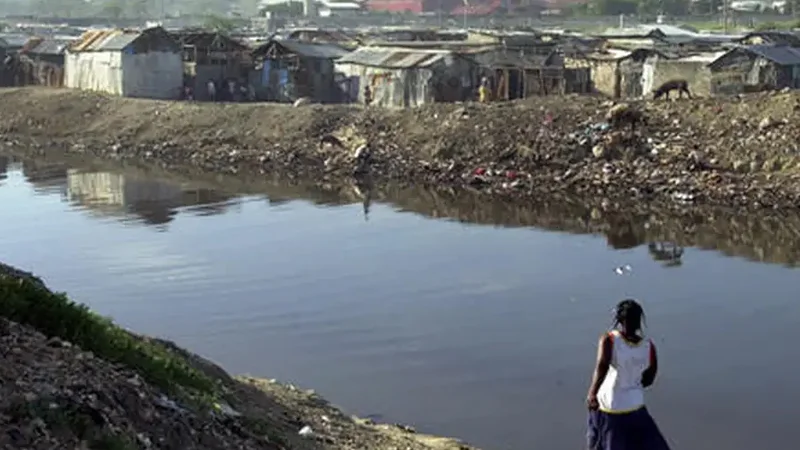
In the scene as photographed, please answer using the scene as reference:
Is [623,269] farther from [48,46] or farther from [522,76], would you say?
[48,46]

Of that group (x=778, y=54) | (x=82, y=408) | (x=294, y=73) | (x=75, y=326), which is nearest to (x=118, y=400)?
(x=82, y=408)

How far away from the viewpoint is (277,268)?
2053cm

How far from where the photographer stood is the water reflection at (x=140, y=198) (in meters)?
27.5

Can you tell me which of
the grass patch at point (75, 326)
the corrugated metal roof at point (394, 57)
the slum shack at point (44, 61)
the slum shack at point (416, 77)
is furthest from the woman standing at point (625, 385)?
the slum shack at point (44, 61)

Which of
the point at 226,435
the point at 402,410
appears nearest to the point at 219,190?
the point at 402,410

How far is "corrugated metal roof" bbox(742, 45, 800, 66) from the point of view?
1453 inches

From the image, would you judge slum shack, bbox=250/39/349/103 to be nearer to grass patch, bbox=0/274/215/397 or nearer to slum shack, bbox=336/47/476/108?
slum shack, bbox=336/47/476/108

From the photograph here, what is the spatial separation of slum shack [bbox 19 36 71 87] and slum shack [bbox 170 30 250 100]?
25.5ft

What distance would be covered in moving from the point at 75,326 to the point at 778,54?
33248 millimetres

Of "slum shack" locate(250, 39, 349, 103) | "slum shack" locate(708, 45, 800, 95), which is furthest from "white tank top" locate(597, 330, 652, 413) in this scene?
"slum shack" locate(250, 39, 349, 103)

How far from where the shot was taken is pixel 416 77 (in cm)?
4038

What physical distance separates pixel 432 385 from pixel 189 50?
35966 millimetres

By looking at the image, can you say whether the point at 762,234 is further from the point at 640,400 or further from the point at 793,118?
the point at 640,400

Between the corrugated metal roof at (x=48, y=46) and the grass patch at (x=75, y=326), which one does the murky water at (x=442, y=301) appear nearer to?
the grass patch at (x=75, y=326)
